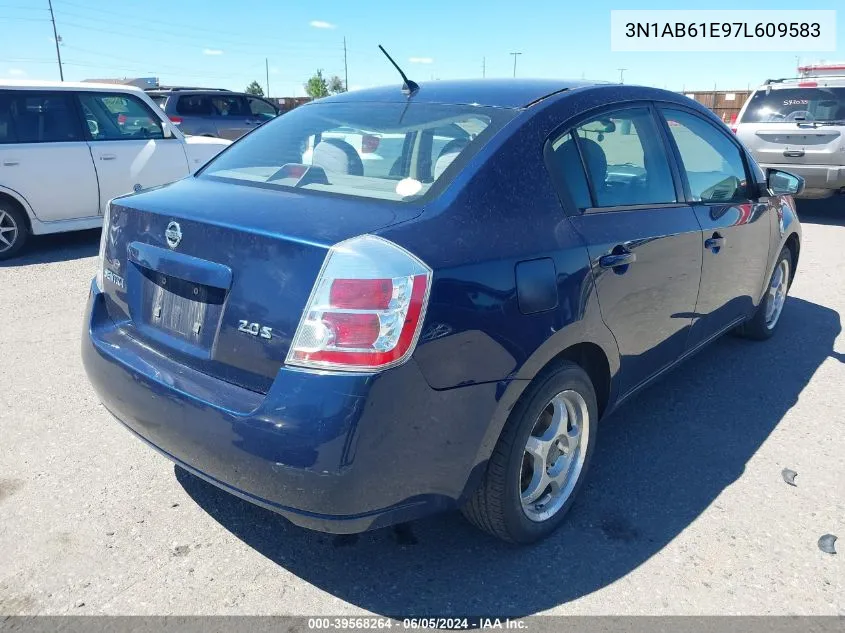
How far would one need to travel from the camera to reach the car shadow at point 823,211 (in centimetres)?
985

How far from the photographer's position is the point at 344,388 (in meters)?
1.95

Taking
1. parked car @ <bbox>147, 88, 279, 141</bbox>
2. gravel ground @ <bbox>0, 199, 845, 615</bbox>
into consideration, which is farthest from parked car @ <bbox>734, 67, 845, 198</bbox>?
parked car @ <bbox>147, 88, 279, 141</bbox>

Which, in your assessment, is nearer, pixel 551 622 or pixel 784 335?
pixel 551 622

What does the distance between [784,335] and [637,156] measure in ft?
8.71

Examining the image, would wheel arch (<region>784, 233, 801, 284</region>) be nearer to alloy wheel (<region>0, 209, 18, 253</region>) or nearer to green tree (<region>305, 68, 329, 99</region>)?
alloy wheel (<region>0, 209, 18, 253</region>)

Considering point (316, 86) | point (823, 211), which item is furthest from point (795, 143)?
point (316, 86)

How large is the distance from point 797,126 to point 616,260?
833cm

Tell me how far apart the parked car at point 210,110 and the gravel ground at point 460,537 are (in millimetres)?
10690

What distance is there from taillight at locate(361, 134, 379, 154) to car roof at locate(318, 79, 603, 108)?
26 centimetres

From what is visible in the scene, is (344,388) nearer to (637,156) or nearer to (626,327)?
(626,327)

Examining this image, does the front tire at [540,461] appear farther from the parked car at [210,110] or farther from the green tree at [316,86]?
the green tree at [316,86]

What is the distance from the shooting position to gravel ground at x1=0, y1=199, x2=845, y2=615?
94.1 inches

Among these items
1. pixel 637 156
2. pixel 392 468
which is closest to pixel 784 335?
pixel 637 156

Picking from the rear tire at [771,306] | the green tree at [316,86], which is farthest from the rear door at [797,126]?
the green tree at [316,86]
